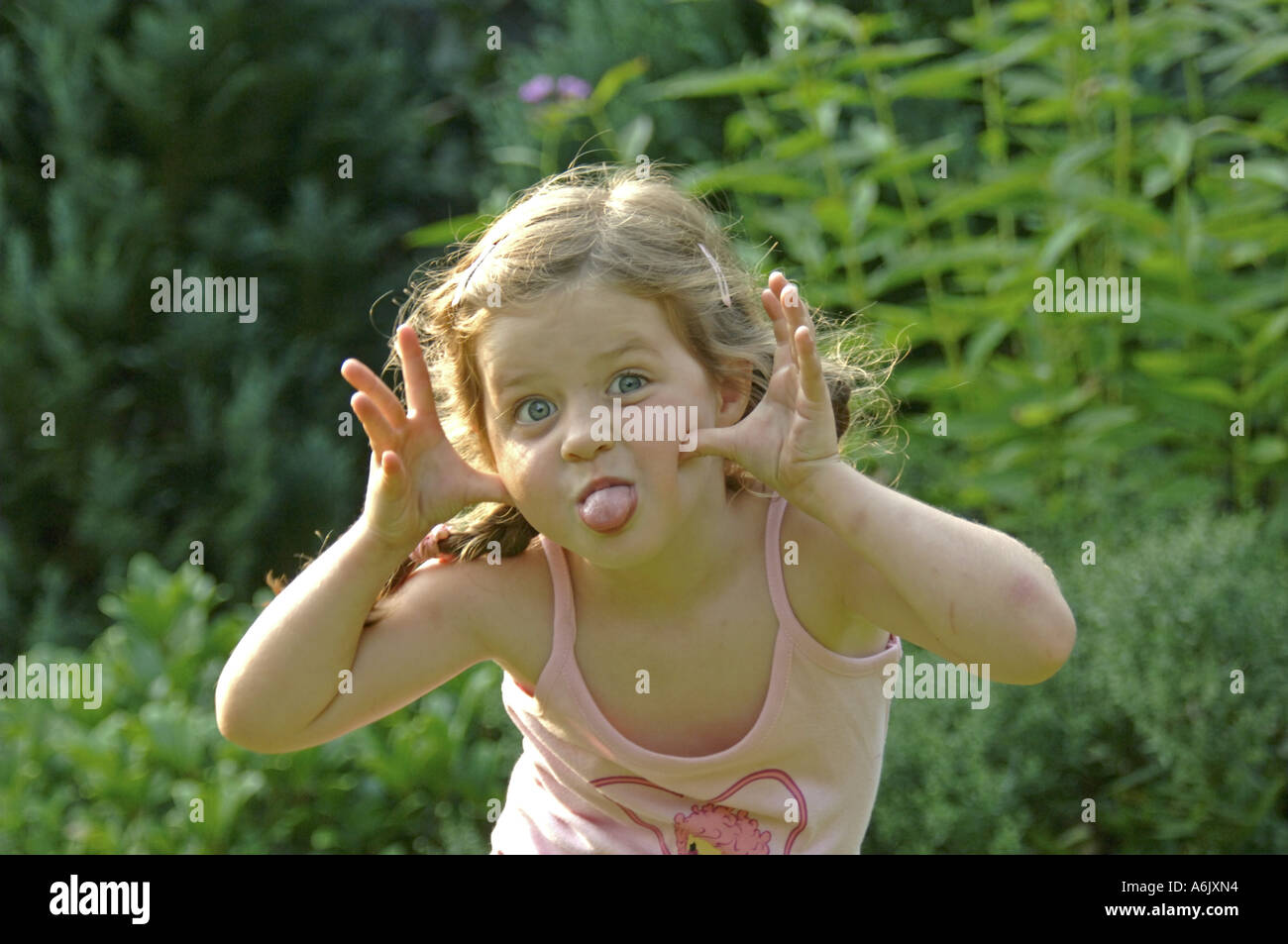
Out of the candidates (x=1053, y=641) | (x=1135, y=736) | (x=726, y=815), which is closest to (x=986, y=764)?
(x=1135, y=736)

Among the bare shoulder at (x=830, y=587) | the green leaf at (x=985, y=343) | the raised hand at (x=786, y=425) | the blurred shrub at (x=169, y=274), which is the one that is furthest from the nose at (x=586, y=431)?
the blurred shrub at (x=169, y=274)

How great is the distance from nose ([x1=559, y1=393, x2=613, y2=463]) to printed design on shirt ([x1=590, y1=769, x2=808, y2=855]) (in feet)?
1.72

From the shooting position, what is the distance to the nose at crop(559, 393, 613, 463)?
1684 mm

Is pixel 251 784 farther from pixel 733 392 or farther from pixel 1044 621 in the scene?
pixel 1044 621

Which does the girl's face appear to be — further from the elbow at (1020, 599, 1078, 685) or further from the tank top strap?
the elbow at (1020, 599, 1078, 685)

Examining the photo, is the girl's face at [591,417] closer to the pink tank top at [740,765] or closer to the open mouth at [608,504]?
the open mouth at [608,504]

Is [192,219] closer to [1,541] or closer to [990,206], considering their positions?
[1,541]

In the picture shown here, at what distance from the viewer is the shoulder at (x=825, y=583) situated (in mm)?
1892

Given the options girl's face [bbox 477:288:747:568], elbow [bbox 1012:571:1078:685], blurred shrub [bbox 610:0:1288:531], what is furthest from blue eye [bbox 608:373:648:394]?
blurred shrub [bbox 610:0:1288:531]

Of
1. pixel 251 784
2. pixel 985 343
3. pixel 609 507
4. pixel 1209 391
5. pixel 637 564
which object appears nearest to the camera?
pixel 609 507

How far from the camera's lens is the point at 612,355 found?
174cm

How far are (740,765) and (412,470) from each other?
0.58 m

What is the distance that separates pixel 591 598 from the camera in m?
1.98
